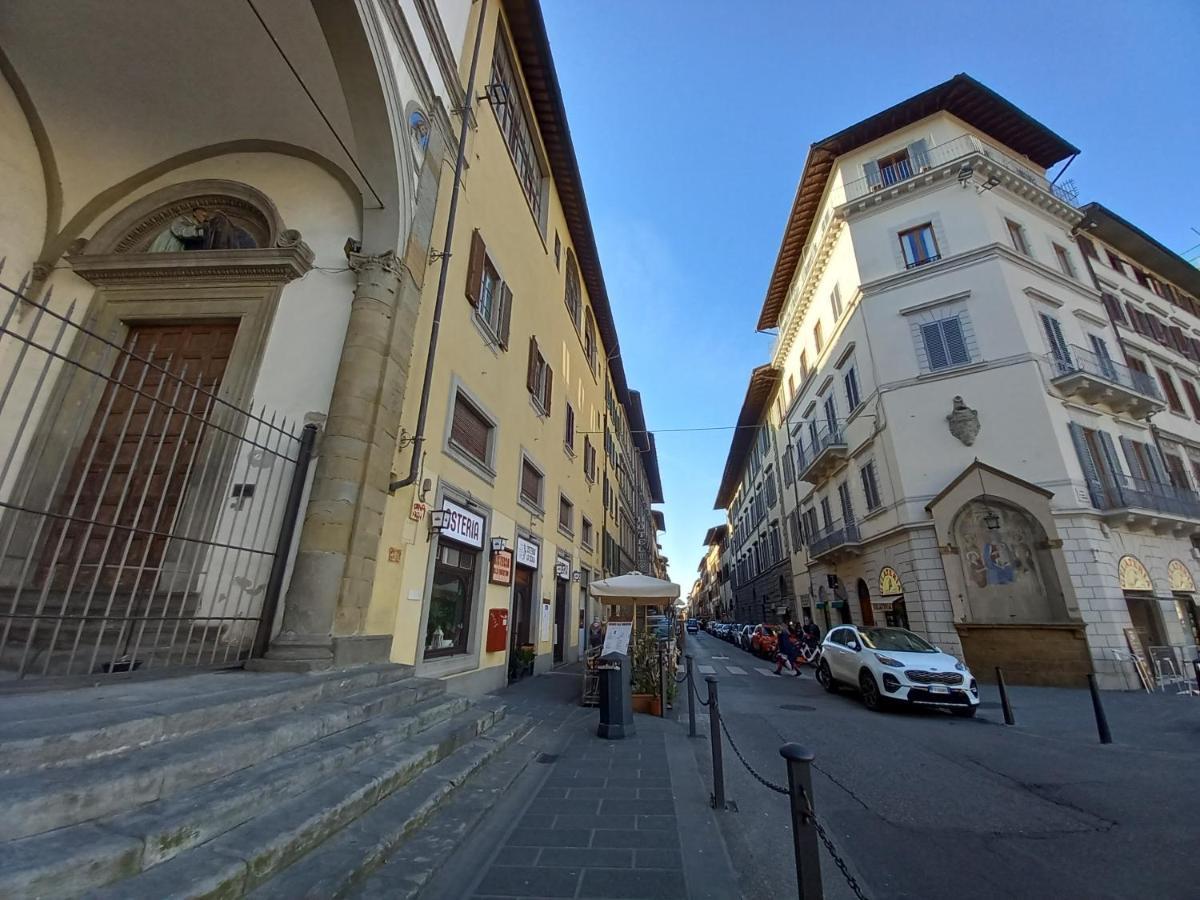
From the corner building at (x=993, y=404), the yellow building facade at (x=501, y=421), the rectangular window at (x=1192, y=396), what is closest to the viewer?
the yellow building facade at (x=501, y=421)

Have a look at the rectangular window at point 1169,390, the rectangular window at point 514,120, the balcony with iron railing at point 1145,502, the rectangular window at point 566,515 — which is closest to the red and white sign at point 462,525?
the rectangular window at point 566,515

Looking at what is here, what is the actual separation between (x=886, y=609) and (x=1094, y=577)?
5550 millimetres

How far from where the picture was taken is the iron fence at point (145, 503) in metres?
4.80

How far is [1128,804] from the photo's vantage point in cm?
455

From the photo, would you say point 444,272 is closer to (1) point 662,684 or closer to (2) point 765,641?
(1) point 662,684

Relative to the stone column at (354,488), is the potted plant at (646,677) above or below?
below

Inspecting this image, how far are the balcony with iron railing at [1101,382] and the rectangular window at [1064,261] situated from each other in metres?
3.73

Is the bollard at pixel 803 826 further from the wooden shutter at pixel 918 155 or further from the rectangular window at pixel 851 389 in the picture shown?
the wooden shutter at pixel 918 155

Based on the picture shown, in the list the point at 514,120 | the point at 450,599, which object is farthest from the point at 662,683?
the point at 514,120

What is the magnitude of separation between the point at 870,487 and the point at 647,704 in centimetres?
1409

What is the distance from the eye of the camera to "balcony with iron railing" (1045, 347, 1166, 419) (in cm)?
1573

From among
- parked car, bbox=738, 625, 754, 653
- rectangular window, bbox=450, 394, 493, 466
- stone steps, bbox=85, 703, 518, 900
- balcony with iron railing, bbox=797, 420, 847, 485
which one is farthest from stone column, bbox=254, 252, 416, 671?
parked car, bbox=738, 625, 754, 653

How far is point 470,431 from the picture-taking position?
30.0ft

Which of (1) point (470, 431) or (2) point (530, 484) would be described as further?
(2) point (530, 484)
